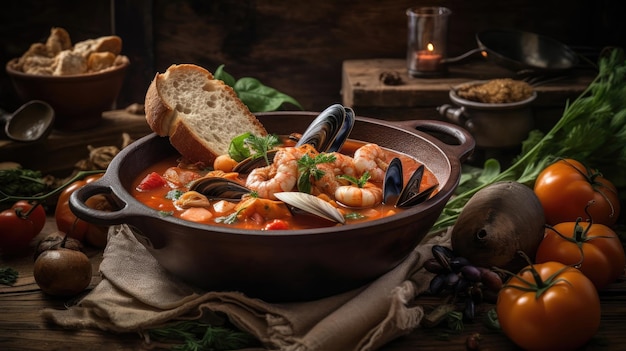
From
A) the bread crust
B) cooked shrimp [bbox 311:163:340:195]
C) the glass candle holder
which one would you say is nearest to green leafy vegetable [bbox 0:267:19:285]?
the bread crust

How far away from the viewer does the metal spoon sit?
454cm

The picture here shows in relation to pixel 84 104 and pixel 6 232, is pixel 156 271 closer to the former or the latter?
pixel 6 232

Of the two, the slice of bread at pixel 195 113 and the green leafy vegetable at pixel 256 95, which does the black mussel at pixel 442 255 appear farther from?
the green leafy vegetable at pixel 256 95

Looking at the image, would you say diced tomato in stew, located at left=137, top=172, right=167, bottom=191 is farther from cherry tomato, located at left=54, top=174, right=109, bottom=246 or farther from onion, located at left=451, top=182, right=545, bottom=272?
onion, located at left=451, top=182, right=545, bottom=272

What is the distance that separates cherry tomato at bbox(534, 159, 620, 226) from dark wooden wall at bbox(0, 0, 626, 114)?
230cm

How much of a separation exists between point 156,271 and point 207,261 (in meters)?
0.51

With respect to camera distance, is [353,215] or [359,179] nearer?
[353,215]

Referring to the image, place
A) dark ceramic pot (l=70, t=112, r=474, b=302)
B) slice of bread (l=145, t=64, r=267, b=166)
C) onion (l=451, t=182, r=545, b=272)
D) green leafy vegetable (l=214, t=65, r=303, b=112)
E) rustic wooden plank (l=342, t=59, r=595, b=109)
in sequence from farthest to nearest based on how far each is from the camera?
rustic wooden plank (l=342, t=59, r=595, b=109), green leafy vegetable (l=214, t=65, r=303, b=112), slice of bread (l=145, t=64, r=267, b=166), onion (l=451, t=182, r=545, b=272), dark ceramic pot (l=70, t=112, r=474, b=302)

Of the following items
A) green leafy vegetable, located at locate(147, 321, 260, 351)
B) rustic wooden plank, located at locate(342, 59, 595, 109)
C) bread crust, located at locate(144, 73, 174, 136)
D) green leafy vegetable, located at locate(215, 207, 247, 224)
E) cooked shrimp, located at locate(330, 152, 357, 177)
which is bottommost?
green leafy vegetable, located at locate(147, 321, 260, 351)

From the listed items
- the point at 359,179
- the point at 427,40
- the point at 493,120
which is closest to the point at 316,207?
the point at 359,179

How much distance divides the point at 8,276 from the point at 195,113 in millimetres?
1170

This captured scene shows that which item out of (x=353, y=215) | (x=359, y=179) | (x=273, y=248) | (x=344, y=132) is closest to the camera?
(x=273, y=248)

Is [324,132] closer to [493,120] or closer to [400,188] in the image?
[400,188]

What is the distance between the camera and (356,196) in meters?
3.05
